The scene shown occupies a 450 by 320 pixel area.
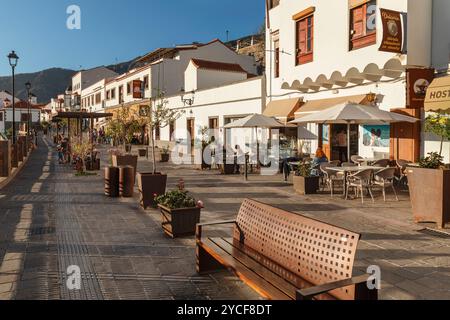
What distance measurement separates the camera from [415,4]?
11.0 m

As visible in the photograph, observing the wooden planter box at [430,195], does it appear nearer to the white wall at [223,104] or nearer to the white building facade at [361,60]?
the white building facade at [361,60]

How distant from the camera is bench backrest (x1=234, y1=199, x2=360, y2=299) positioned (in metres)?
3.06

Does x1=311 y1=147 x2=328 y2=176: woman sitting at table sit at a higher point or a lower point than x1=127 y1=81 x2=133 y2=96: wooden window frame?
lower

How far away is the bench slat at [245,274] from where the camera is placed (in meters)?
3.14

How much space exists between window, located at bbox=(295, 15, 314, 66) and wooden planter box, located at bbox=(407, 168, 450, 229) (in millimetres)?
9542

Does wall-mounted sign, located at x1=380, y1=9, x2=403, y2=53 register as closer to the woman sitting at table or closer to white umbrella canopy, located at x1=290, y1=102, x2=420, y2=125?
white umbrella canopy, located at x1=290, y1=102, x2=420, y2=125

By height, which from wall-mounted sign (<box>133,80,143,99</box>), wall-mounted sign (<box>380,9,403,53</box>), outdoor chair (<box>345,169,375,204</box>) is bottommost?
outdoor chair (<box>345,169,375,204</box>)

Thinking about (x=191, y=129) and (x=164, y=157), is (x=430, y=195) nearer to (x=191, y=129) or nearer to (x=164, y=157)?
(x=164, y=157)

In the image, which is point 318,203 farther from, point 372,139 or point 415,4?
point 415,4

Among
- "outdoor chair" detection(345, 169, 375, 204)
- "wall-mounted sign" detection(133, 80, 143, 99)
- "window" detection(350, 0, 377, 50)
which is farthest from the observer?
"wall-mounted sign" detection(133, 80, 143, 99)

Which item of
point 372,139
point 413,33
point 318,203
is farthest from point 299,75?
point 318,203

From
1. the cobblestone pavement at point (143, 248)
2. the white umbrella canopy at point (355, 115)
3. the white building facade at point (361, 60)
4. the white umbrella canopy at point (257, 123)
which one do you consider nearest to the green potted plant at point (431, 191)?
the cobblestone pavement at point (143, 248)

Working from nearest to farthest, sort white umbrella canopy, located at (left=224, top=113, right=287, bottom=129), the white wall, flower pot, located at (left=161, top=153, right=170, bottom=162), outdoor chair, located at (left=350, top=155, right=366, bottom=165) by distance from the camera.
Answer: outdoor chair, located at (left=350, top=155, right=366, bottom=165)
white umbrella canopy, located at (left=224, top=113, right=287, bottom=129)
the white wall
flower pot, located at (left=161, top=153, right=170, bottom=162)

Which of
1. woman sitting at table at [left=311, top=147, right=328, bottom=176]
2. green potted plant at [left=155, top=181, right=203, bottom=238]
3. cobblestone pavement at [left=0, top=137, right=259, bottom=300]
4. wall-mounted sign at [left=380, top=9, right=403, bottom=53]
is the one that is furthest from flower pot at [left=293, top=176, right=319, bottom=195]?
green potted plant at [left=155, top=181, right=203, bottom=238]
